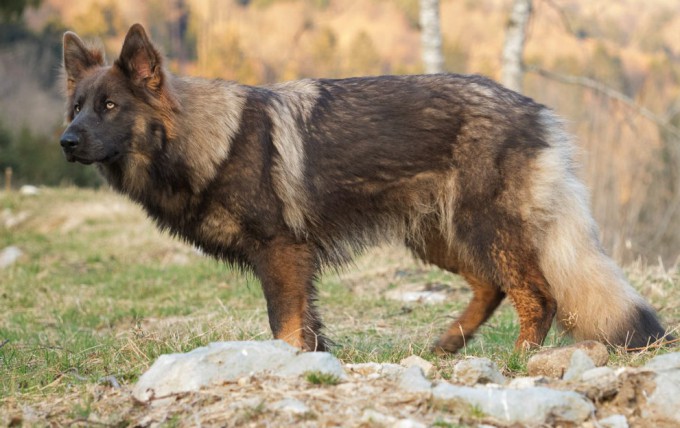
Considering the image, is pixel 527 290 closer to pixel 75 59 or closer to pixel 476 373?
pixel 476 373

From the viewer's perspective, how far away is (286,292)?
480 cm

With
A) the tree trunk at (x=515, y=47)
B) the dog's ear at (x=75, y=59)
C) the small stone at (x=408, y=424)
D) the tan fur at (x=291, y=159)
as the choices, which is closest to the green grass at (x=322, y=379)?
the small stone at (x=408, y=424)

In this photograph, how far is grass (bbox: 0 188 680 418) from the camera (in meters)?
4.48

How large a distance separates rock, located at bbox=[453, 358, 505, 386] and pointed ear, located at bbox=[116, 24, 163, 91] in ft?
8.55

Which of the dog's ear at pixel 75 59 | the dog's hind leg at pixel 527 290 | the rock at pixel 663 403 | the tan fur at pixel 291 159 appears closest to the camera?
the rock at pixel 663 403

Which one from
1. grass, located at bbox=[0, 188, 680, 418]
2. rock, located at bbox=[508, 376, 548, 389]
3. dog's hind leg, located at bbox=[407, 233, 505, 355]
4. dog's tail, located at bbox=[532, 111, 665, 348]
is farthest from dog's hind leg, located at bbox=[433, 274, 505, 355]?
rock, located at bbox=[508, 376, 548, 389]

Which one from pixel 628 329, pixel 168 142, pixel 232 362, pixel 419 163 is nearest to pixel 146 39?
pixel 168 142

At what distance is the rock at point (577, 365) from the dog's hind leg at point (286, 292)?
5.58 ft

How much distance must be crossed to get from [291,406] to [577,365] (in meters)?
1.32

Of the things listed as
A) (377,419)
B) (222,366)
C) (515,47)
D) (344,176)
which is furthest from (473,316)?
(515,47)

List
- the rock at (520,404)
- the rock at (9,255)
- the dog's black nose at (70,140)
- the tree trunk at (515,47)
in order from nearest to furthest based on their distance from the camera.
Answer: the rock at (520,404), the dog's black nose at (70,140), the rock at (9,255), the tree trunk at (515,47)

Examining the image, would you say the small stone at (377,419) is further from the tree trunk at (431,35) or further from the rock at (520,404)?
the tree trunk at (431,35)

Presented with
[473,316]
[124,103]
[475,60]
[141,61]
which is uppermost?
[141,61]

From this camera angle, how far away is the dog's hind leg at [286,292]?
15.8 ft
